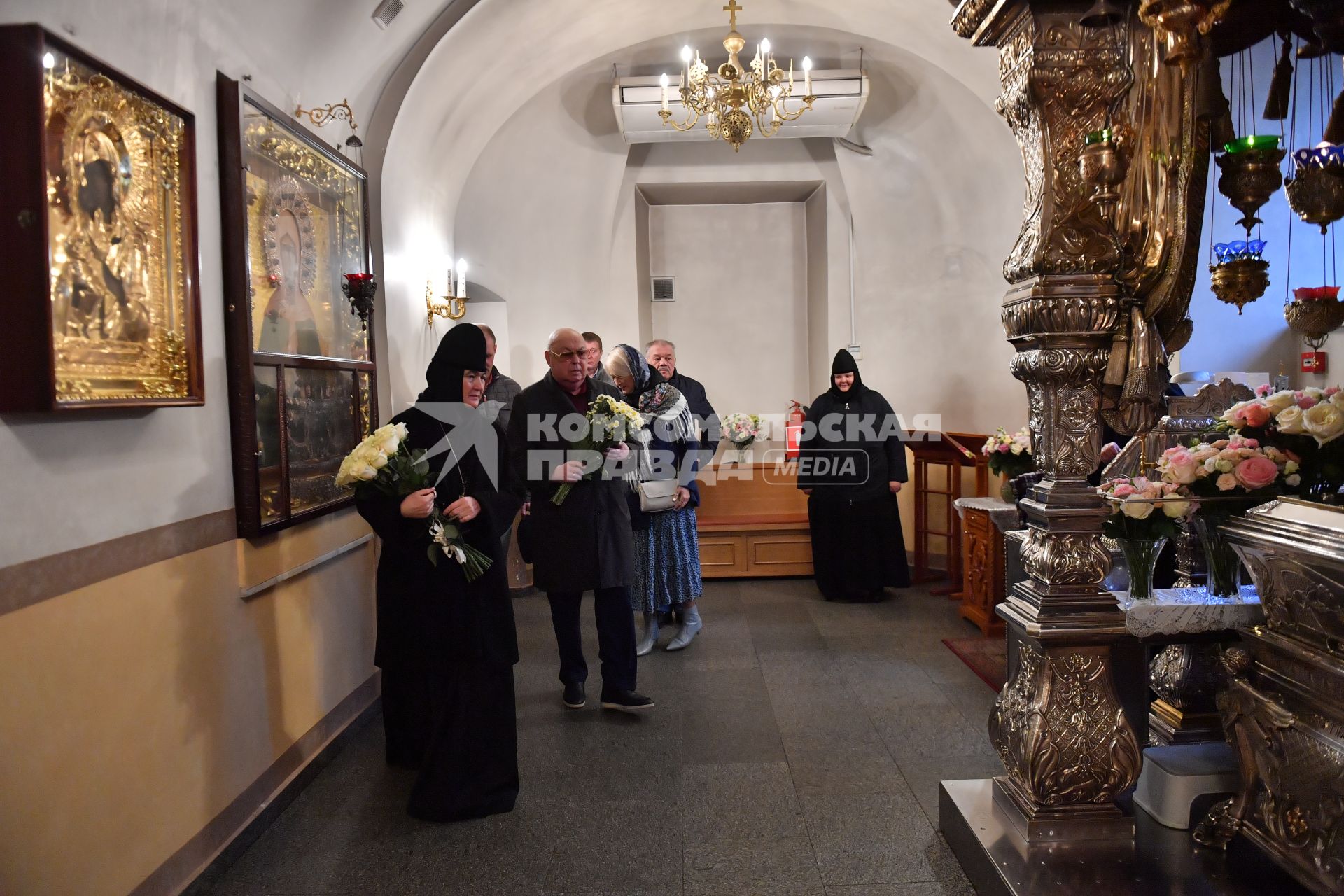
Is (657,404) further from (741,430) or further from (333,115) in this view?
(741,430)

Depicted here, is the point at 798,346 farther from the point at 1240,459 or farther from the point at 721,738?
the point at 1240,459

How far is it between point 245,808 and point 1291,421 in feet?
11.4

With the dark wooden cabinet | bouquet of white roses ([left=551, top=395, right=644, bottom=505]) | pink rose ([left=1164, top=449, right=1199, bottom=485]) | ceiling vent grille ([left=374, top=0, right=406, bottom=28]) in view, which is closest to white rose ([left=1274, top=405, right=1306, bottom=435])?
pink rose ([left=1164, top=449, right=1199, bottom=485])

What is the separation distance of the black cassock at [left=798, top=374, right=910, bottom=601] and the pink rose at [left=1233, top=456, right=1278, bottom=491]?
392 cm

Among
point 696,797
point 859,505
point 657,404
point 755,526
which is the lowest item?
point 696,797

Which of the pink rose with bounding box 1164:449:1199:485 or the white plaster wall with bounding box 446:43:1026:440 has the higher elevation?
the white plaster wall with bounding box 446:43:1026:440

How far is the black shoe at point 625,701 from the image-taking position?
3.98 metres

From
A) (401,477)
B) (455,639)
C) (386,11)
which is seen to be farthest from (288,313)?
(386,11)

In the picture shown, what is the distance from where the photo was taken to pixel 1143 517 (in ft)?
7.93

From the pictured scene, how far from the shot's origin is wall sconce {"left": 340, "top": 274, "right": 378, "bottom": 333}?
12.9 feet

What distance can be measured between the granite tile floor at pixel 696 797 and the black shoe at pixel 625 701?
0.08m

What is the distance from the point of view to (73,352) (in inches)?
82.8

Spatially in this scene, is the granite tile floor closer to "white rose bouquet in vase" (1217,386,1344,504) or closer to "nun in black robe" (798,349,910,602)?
"nun in black robe" (798,349,910,602)

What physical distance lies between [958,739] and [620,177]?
18.3ft
